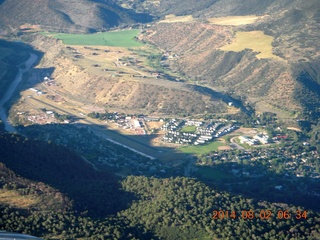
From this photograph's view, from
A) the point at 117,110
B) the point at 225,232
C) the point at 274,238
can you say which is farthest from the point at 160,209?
the point at 117,110

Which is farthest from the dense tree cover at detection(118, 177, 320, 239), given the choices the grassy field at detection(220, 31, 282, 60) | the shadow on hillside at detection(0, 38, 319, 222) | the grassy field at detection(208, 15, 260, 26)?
the grassy field at detection(208, 15, 260, 26)

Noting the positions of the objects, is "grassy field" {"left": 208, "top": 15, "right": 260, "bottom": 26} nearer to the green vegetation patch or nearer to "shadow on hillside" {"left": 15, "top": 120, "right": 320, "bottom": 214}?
"shadow on hillside" {"left": 15, "top": 120, "right": 320, "bottom": 214}

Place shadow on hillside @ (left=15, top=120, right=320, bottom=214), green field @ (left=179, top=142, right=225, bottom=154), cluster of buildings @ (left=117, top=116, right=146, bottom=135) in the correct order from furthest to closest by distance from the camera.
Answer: cluster of buildings @ (left=117, top=116, right=146, bottom=135), green field @ (left=179, top=142, right=225, bottom=154), shadow on hillside @ (left=15, top=120, right=320, bottom=214)

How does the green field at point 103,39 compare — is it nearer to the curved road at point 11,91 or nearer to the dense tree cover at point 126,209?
the curved road at point 11,91

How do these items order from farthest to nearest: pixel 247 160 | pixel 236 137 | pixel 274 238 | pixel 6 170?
pixel 236 137
pixel 247 160
pixel 6 170
pixel 274 238

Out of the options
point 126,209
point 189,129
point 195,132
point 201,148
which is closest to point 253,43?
point 189,129

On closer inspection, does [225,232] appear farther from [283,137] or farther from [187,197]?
[283,137]

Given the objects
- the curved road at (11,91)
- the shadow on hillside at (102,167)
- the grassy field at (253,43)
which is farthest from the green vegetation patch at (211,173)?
→ the grassy field at (253,43)
